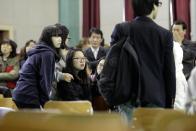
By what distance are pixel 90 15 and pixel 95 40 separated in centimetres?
196

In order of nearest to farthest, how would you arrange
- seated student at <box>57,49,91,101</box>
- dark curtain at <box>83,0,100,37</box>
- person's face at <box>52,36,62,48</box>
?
person's face at <box>52,36,62,48</box> < seated student at <box>57,49,91,101</box> < dark curtain at <box>83,0,100,37</box>

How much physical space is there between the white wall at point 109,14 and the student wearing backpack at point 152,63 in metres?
4.70

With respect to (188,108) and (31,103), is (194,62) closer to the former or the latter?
(31,103)

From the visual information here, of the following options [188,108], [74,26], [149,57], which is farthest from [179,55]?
[74,26]

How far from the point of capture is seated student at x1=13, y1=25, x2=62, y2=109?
11.8 feet

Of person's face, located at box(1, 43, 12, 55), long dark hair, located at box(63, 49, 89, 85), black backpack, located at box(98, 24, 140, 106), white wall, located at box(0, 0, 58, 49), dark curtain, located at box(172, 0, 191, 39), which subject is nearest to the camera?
black backpack, located at box(98, 24, 140, 106)

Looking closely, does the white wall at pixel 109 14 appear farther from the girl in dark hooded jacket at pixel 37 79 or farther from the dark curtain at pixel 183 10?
the girl in dark hooded jacket at pixel 37 79

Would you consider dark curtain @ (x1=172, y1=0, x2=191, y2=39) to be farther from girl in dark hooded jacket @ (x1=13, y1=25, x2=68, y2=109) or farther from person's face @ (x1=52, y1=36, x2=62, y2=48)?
girl in dark hooded jacket @ (x1=13, y1=25, x2=68, y2=109)

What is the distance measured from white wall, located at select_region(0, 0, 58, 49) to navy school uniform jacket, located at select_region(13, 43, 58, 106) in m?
4.46

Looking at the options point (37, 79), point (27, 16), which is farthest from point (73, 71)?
point (27, 16)

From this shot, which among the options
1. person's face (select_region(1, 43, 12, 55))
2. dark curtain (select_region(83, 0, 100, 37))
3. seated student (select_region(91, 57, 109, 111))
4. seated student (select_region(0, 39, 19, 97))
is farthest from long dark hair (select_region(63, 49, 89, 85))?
dark curtain (select_region(83, 0, 100, 37))

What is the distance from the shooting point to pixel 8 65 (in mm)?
6035

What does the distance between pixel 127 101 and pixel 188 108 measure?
855 millimetres

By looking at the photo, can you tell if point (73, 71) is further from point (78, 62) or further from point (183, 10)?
point (183, 10)
